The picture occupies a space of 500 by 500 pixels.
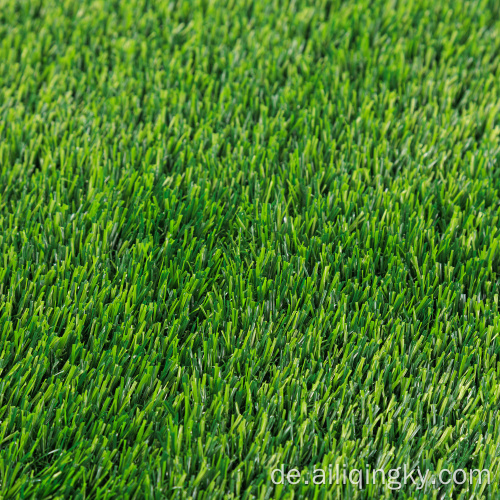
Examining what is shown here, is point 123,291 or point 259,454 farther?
point 123,291

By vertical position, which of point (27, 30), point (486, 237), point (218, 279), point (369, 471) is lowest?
point (369, 471)

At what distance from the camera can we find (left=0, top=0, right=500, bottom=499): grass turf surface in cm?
179

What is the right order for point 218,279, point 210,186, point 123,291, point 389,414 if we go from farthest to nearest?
point 210,186 < point 218,279 < point 123,291 < point 389,414

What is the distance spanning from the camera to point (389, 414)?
187 cm

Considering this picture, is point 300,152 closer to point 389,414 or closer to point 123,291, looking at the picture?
point 123,291

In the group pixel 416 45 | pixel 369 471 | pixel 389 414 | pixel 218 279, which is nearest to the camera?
pixel 369 471

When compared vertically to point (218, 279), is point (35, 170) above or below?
above

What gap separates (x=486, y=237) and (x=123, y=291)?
1398 mm

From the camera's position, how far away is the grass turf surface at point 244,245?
179 centimetres

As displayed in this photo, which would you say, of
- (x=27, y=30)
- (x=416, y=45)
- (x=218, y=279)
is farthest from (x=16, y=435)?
(x=416, y=45)

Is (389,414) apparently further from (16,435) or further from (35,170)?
(35,170)

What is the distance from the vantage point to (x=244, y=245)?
2.41 m

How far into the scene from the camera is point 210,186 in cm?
263

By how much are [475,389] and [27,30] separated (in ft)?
9.79
